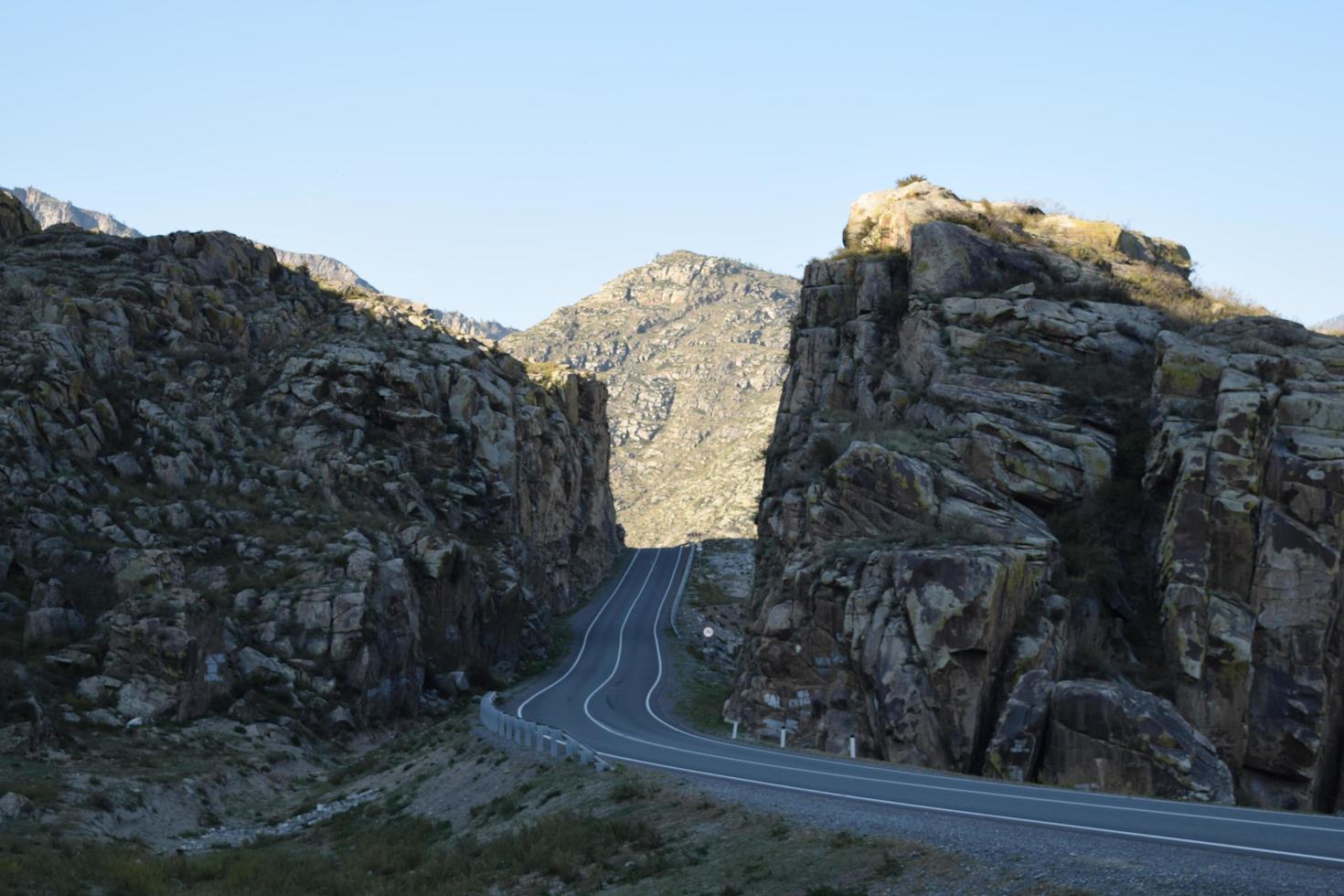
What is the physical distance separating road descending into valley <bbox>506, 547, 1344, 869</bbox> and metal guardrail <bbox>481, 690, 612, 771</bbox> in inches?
34.9

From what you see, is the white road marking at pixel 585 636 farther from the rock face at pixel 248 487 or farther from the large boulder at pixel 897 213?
the large boulder at pixel 897 213

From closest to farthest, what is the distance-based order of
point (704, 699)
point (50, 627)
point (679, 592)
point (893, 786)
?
point (893, 786) → point (50, 627) → point (704, 699) → point (679, 592)

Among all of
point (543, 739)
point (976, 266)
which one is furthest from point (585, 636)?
point (543, 739)

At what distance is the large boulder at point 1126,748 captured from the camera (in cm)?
2536

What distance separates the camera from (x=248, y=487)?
4794 centimetres

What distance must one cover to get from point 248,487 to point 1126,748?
36.4 metres

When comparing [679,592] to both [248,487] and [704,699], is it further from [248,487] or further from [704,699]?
[248,487]

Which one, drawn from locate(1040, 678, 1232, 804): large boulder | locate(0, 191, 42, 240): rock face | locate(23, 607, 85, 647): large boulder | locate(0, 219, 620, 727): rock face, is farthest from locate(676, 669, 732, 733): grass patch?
locate(0, 191, 42, 240): rock face

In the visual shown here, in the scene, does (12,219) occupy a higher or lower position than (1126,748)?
higher

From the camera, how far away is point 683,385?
7682 inches

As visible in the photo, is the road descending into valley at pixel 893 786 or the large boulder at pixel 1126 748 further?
the large boulder at pixel 1126 748

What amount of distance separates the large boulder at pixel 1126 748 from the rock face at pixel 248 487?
24.9m

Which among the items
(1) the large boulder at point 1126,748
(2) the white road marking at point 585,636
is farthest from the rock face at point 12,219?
(1) the large boulder at point 1126,748

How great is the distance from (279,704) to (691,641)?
102 ft
